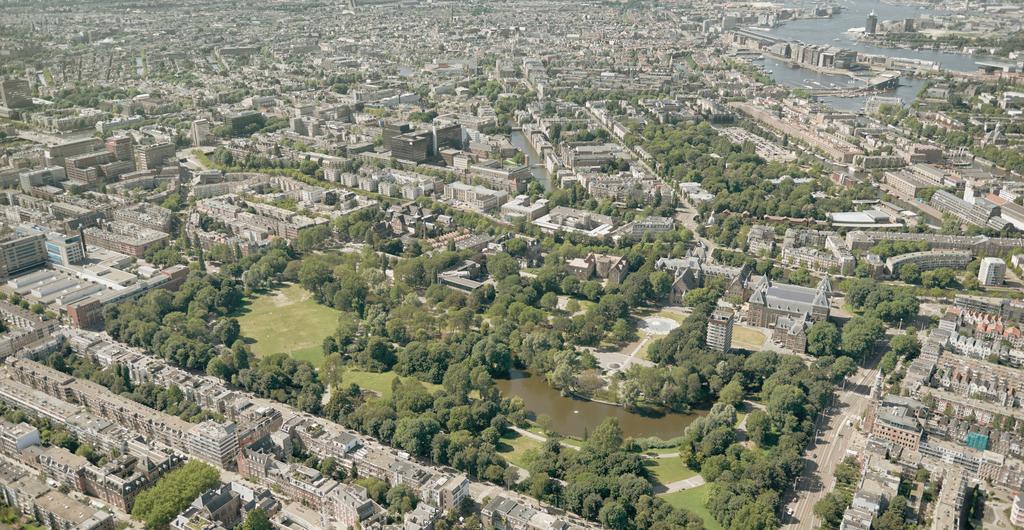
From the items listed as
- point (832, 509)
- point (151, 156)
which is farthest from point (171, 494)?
point (151, 156)

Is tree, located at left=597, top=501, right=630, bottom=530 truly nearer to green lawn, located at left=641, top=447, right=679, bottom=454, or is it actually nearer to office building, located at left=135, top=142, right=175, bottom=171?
green lawn, located at left=641, top=447, right=679, bottom=454

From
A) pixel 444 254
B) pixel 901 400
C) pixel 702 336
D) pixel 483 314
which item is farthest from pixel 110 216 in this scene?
pixel 901 400

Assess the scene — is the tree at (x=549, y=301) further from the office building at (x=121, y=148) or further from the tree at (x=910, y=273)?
the office building at (x=121, y=148)

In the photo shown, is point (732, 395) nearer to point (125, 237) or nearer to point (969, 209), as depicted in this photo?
point (969, 209)

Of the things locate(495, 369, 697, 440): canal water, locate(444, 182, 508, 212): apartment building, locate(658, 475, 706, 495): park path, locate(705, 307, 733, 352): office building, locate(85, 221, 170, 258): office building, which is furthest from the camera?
locate(444, 182, 508, 212): apartment building

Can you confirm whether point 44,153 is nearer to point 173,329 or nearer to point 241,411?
point 173,329

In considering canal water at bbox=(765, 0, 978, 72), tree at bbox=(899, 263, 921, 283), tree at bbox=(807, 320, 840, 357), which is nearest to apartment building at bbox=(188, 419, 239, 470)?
tree at bbox=(807, 320, 840, 357)

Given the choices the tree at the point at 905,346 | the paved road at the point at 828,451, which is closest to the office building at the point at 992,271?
the tree at the point at 905,346
